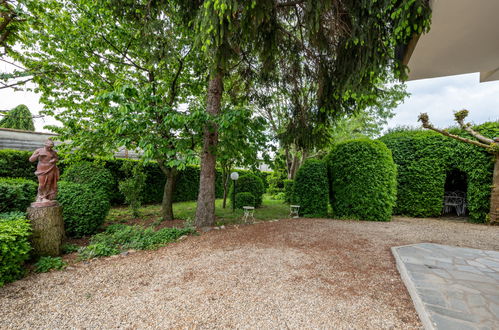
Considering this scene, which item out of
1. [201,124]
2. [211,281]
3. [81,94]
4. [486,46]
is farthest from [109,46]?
[486,46]

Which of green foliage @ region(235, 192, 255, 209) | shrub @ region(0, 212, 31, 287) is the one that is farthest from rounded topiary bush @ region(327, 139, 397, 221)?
shrub @ region(0, 212, 31, 287)

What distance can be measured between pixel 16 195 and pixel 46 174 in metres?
0.58

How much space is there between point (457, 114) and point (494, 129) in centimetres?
133

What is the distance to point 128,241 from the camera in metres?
3.72

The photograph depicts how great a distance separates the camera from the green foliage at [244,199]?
291 inches

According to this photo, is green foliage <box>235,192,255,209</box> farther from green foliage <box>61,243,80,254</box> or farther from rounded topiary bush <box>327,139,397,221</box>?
green foliage <box>61,243,80,254</box>

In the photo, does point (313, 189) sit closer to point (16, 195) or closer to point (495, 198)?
point (495, 198)

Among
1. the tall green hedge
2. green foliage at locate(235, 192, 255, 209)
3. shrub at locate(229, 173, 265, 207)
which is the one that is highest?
the tall green hedge

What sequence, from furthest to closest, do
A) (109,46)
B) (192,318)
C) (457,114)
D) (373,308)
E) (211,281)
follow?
1. (457,114)
2. (109,46)
3. (211,281)
4. (373,308)
5. (192,318)

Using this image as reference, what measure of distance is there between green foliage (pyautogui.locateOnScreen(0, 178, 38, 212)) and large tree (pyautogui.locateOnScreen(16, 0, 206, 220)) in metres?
1.22

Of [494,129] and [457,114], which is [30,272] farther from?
[494,129]

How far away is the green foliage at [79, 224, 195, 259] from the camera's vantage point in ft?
10.7

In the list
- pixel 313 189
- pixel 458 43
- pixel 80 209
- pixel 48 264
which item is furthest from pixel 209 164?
pixel 458 43

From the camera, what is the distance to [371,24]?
2895 millimetres
